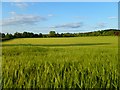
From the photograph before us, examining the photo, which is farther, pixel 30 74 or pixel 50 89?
pixel 30 74

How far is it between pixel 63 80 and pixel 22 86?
27 cm

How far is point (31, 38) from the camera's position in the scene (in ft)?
9.98

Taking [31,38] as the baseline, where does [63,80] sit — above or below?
below

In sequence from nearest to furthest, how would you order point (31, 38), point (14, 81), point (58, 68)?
point (14, 81) < point (58, 68) < point (31, 38)

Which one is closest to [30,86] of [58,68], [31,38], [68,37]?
[58,68]

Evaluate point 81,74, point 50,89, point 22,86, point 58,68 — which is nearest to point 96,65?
point 81,74

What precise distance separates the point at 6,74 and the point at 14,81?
8 cm

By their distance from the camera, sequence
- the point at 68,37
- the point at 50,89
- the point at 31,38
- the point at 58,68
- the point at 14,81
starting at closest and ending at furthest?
the point at 50,89 < the point at 14,81 < the point at 58,68 < the point at 31,38 < the point at 68,37

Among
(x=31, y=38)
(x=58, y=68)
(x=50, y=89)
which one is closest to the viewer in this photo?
(x=50, y=89)

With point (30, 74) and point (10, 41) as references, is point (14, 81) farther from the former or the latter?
point (10, 41)

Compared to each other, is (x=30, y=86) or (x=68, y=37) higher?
(x=68, y=37)

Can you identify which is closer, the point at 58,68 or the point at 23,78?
the point at 23,78

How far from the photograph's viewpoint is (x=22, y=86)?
1565 mm

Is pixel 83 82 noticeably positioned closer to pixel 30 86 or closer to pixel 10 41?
pixel 30 86
